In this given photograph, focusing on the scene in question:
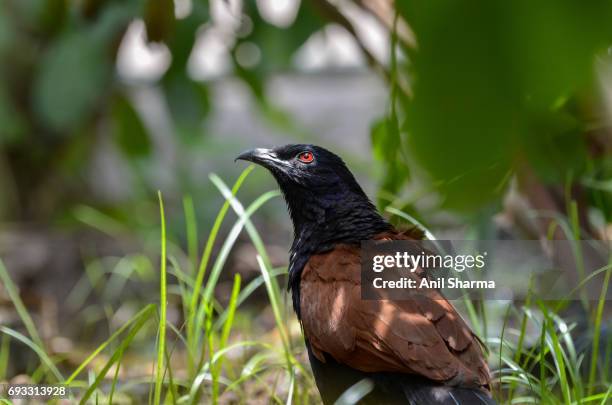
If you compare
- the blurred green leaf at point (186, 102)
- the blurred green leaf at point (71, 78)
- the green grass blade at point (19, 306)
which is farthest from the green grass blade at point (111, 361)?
the blurred green leaf at point (71, 78)

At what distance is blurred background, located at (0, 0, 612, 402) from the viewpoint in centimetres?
42

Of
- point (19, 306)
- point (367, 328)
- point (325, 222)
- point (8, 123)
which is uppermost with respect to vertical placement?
point (8, 123)

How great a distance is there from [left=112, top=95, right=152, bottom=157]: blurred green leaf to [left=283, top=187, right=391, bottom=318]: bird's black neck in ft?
3.79

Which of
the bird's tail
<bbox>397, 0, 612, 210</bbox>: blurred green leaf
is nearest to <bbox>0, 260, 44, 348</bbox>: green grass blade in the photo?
the bird's tail

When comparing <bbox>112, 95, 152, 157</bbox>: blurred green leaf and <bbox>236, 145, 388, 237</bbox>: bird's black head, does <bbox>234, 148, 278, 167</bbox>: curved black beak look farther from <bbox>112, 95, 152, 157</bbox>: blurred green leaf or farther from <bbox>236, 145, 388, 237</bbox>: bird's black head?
<bbox>112, 95, 152, 157</bbox>: blurred green leaf

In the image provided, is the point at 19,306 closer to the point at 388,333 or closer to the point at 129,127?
the point at 129,127

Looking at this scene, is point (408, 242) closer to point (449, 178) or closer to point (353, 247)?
point (353, 247)

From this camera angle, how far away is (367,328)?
62.7 inches

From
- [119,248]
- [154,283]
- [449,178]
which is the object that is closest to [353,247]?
[449,178]

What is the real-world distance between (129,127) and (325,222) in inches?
54.4

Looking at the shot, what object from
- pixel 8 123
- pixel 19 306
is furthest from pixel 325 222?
pixel 8 123

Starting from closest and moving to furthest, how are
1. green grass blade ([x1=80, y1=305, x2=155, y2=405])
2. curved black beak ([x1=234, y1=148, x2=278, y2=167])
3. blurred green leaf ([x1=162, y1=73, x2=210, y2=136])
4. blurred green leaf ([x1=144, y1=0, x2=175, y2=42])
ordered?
blurred green leaf ([x1=144, y1=0, x2=175, y2=42]), green grass blade ([x1=80, y1=305, x2=155, y2=405]), curved black beak ([x1=234, y1=148, x2=278, y2=167]), blurred green leaf ([x1=162, y1=73, x2=210, y2=136])

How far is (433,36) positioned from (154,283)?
3.97m

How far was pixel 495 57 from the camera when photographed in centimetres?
41
